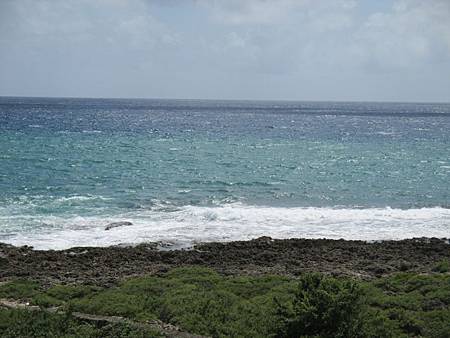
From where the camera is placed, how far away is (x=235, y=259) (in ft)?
68.8

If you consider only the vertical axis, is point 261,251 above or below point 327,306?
below

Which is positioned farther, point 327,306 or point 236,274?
point 236,274

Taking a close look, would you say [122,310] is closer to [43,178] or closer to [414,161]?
[43,178]

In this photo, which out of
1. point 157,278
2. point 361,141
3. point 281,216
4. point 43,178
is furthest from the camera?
point 361,141

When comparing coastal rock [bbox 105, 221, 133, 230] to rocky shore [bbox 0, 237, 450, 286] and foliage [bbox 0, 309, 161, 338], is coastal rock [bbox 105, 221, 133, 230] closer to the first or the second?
rocky shore [bbox 0, 237, 450, 286]

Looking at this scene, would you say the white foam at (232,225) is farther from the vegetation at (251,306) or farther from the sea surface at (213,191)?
the vegetation at (251,306)

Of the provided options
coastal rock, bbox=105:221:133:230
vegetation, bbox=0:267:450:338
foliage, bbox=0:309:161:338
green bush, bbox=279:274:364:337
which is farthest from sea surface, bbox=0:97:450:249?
green bush, bbox=279:274:364:337

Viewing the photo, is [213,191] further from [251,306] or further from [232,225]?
[251,306]

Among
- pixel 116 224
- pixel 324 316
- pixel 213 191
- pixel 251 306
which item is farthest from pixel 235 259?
pixel 213 191

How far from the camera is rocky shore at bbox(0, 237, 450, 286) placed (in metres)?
19.1

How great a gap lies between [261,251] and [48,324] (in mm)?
11128

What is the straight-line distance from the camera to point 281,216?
1159 inches

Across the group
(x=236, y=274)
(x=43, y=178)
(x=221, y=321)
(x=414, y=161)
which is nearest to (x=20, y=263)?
(x=236, y=274)

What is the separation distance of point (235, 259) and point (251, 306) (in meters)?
7.16
